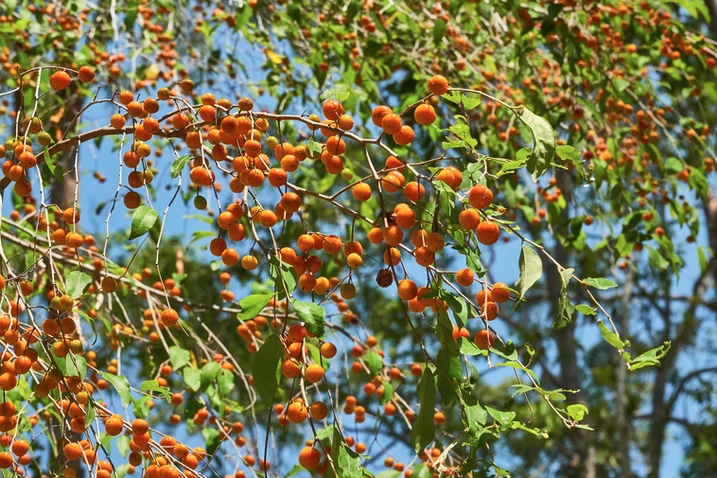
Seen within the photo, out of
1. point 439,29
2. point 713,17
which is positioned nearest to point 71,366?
point 439,29

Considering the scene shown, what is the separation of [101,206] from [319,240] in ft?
6.97

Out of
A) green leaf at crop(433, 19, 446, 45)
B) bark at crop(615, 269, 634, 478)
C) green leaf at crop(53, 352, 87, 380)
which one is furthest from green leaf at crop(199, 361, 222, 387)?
bark at crop(615, 269, 634, 478)

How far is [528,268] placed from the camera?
1288mm

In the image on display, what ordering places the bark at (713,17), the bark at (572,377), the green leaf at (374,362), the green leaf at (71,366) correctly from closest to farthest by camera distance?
1. the green leaf at (71,366)
2. the green leaf at (374,362)
3. the bark at (713,17)
4. the bark at (572,377)

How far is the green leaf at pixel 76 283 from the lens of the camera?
1.41 metres

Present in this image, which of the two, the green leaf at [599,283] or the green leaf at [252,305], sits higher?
the green leaf at [599,283]

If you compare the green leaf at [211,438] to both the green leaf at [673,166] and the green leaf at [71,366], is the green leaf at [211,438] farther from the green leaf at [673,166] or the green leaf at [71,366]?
the green leaf at [673,166]

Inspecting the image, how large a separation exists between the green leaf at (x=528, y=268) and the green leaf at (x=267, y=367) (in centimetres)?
38

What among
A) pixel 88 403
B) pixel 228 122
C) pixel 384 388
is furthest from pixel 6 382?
pixel 384 388

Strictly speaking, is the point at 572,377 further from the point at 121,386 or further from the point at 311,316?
the point at 311,316

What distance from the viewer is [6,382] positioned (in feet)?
4.40

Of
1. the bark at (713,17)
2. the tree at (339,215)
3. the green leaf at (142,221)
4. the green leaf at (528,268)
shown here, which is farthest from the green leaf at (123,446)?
the bark at (713,17)

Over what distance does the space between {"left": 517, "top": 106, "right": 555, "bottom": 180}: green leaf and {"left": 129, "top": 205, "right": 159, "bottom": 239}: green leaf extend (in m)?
0.61

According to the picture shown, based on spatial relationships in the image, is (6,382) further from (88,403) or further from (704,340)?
(704,340)
